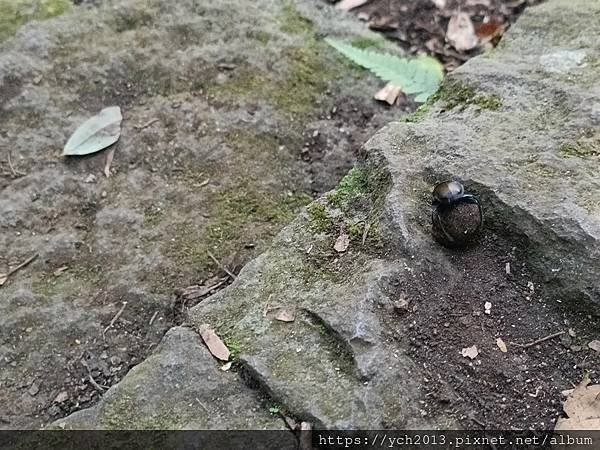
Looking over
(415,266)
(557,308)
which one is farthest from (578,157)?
(415,266)

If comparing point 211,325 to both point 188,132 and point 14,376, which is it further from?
point 188,132

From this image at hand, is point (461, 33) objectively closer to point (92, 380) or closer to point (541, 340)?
point (541, 340)

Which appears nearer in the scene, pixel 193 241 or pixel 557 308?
pixel 557 308

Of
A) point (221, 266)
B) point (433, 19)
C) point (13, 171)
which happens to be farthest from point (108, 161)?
point (433, 19)

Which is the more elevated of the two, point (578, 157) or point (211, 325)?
point (578, 157)

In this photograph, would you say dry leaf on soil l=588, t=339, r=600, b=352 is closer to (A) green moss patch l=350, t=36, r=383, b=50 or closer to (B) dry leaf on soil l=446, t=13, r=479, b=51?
(A) green moss patch l=350, t=36, r=383, b=50

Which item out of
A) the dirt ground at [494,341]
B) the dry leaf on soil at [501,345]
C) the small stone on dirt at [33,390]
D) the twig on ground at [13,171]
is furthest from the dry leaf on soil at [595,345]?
the twig on ground at [13,171]

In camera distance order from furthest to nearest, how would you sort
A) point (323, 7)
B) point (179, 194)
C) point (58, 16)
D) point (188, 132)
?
point (323, 7), point (58, 16), point (188, 132), point (179, 194)
